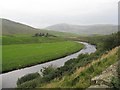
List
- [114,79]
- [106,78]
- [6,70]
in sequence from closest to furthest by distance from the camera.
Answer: [114,79]
[106,78]
[6,70]

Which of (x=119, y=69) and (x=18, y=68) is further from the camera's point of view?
(x=18, y=68)

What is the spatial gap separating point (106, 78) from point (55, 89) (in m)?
3.25

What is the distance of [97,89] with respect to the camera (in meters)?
11.6

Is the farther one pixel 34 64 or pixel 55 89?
pixel 34 64

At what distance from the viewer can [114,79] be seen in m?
12.8

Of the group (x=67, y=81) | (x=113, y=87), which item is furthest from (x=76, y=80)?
(x=113, y=87)

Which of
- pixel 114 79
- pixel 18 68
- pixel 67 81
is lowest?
pixel 18 68

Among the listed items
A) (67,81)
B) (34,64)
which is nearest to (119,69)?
(67,81)

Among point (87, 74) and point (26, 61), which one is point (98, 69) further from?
point (26, 61)

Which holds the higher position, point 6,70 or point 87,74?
point 87,74

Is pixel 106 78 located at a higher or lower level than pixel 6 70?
higher

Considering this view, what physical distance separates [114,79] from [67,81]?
6.07 m

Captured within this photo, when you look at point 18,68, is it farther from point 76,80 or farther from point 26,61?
point 76,80

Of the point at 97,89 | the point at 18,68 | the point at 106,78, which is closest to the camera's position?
the point at 97,89
